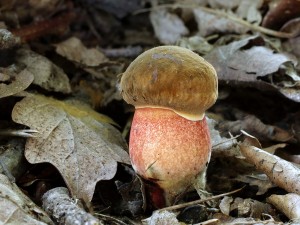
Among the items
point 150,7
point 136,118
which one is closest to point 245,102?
point 136,118

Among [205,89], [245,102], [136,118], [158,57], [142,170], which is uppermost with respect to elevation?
[158,57]

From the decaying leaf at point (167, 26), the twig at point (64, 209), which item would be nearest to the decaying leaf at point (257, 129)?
the twig at point (64, 209)

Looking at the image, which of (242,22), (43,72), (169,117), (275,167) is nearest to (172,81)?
(169,117)

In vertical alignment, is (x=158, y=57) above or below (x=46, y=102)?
above

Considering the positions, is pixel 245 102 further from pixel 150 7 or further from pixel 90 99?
pixel 150 7

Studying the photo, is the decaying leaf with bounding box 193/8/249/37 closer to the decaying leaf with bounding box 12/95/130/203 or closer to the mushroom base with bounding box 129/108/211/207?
the decaying leaf with bounding box 12/95/130/203

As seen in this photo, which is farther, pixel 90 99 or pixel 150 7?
pixel 150 7

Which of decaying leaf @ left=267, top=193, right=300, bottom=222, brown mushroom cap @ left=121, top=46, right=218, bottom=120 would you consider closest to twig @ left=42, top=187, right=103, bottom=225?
brown mushroom cap @ left=121, top=46, right=218, bottom=120

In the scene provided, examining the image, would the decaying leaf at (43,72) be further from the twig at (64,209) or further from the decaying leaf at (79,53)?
the twig at (64,209)
